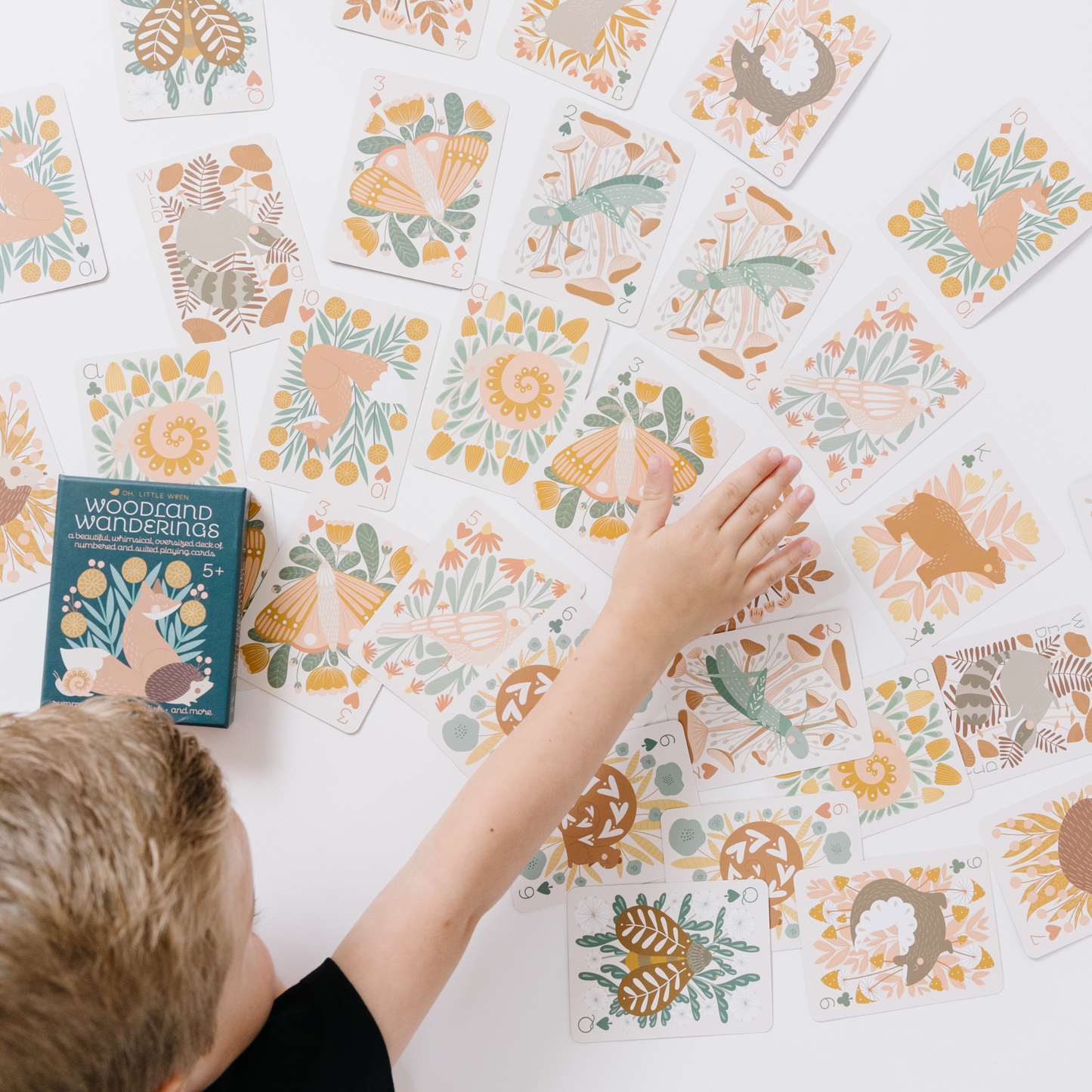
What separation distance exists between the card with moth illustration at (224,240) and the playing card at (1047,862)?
0.88m

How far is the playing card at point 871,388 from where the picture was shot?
84 cm

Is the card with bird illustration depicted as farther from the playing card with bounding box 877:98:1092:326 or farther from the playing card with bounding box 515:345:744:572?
the playing card with bounding box 515:345:744:572

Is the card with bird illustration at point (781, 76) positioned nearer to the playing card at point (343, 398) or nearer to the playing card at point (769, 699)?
the playing card at point (343, 398)

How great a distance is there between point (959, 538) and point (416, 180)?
0.64 metres

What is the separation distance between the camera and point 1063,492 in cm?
85

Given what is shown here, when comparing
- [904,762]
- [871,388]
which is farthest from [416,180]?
[904,762]

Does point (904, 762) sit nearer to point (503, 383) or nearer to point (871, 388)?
point (871, 388)

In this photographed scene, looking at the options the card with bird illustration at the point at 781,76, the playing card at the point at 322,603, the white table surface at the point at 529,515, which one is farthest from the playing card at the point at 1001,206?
the playing card at the point at 322,603

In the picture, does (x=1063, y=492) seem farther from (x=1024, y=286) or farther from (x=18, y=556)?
(x=18, y=556)

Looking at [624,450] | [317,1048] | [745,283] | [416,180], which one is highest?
[416,180]

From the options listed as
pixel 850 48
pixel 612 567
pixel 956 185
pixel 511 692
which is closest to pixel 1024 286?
pixel 956 185

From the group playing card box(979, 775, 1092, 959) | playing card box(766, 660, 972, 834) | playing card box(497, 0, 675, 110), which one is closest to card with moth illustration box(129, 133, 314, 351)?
playing card box(497, 0, 675, 110)

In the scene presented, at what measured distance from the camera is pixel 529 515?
0.86 metres

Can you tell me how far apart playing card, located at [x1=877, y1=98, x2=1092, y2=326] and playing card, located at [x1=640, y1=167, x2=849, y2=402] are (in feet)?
0.31
